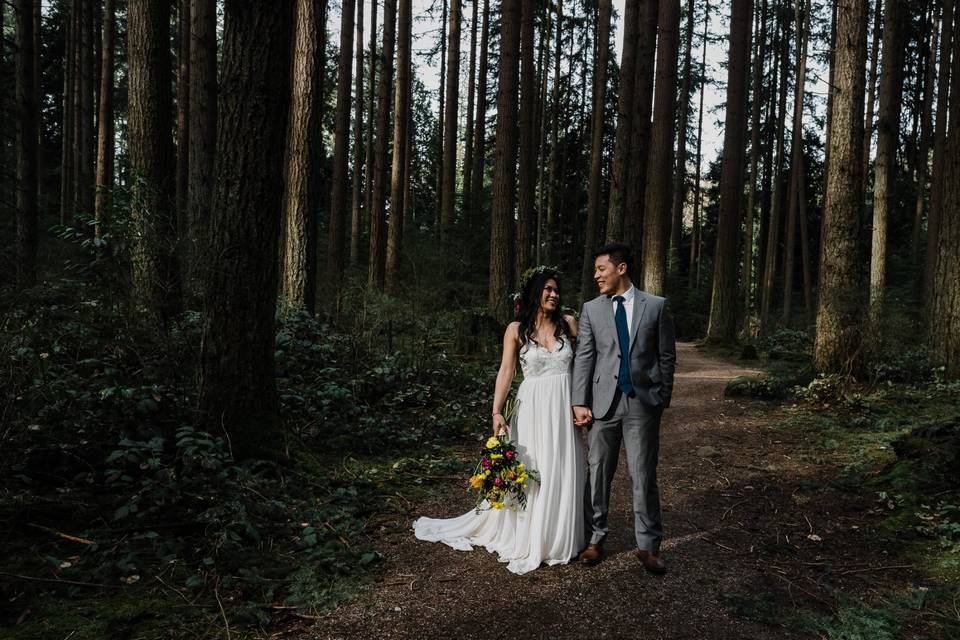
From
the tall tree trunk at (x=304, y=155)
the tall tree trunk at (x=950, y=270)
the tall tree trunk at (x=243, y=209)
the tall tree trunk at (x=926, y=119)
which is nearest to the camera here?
the tall tree trunk at (x=243, y=209)

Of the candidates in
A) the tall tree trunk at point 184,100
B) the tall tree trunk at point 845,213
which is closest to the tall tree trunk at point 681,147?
the tall tree trunk at point 845,213

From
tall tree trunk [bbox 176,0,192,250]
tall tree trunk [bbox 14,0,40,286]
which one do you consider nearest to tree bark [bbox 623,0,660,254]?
tall tree trunk [bbox 14,0,40,286]

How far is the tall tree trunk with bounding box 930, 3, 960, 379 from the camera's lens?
841 cm

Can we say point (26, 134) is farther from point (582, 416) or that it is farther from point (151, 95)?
point (582, 416)

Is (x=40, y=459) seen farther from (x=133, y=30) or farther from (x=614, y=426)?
(x=133, y=30)

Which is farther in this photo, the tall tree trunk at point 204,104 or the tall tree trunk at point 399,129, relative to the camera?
the tall tree trunk at point 399,129

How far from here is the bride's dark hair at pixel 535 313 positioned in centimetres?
443

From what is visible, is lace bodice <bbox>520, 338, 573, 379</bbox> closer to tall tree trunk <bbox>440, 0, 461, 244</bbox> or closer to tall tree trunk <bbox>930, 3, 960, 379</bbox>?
tall tree trunk <bbox>930, 3, 960, 379</bbox>

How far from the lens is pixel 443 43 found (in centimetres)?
2511

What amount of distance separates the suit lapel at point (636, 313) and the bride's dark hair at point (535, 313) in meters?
0.56

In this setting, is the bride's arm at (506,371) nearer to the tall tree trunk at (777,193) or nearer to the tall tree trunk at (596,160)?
the tall tree trunk at (596,160)

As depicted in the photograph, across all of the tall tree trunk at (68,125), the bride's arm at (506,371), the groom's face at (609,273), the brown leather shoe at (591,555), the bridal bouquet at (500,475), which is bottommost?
the brown leather shoe at (591,555)

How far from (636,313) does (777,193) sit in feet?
78.3

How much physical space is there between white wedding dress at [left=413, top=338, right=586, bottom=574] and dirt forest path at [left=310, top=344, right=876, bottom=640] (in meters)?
0.12
